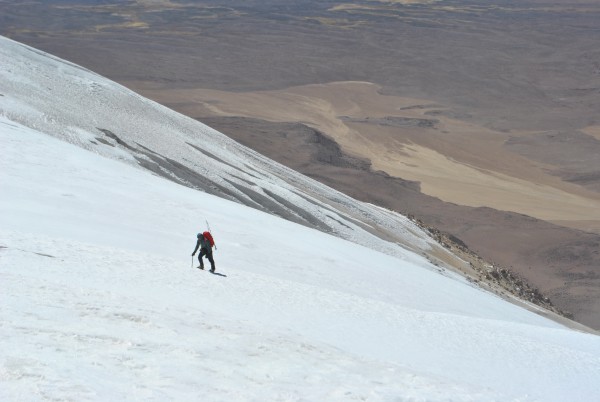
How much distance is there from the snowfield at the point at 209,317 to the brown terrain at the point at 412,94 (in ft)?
44.3

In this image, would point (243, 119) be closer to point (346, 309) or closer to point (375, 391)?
point (346, 309)

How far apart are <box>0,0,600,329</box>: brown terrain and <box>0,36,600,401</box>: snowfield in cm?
1349

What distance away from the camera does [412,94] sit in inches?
3031

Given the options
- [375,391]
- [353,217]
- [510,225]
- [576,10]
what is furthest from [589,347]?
[576,10]

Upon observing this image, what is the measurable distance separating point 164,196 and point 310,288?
223 inches

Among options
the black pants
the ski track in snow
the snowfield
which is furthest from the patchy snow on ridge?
the ski track in snow

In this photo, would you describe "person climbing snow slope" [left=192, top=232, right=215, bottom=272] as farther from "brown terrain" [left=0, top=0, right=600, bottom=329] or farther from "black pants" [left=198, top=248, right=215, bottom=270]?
"brown terrain" [left=0, top=0, right=600, bottom=329]

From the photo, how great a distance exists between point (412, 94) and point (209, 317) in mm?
70157

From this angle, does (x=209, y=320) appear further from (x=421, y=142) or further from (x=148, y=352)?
(x=421, y=142)

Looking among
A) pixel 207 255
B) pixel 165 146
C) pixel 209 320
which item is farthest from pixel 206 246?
pixel 165 146

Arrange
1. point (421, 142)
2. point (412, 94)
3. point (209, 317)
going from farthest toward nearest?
1. point (412, 94)
2. point (421, 142)
3. point (209, 317)

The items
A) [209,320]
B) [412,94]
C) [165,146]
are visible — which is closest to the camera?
[209,320]

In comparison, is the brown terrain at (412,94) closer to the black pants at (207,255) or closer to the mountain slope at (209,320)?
the mountain slope at (209,320)

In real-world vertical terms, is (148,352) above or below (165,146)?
below
